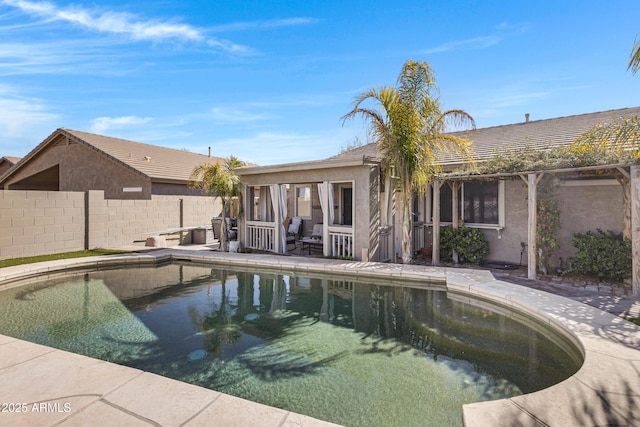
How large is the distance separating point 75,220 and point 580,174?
1473cm

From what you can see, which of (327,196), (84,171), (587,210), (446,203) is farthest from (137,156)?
(587,210)

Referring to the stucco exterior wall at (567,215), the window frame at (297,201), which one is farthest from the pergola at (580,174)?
the window frame at (297,201)

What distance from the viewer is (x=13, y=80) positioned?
12.5 meters

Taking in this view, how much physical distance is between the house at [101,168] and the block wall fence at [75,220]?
1294 mm

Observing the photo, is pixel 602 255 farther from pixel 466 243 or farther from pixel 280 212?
pixel 280 212

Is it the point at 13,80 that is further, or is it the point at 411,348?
the point at 13,80

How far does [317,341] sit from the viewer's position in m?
4.75

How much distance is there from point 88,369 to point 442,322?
4847mm

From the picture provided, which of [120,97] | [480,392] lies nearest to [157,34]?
[120,97]

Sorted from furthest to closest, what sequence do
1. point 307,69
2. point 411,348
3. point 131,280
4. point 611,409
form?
point 307,69 < point 131,280 < point 411,348 < point 611,409

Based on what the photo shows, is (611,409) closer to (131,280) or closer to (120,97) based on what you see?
(131,280)

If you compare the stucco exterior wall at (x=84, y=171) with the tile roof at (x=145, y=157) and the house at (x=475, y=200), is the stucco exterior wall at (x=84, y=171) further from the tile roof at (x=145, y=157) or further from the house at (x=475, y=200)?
the house at (x=475, y=200)

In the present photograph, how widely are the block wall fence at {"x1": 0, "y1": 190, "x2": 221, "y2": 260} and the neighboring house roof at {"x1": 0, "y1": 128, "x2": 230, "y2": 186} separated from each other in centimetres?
141

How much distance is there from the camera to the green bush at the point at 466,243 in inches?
352
